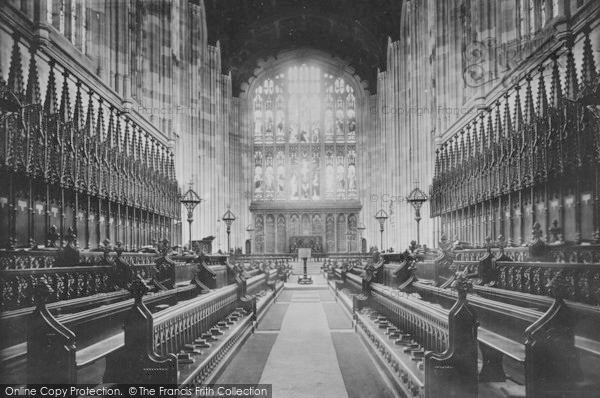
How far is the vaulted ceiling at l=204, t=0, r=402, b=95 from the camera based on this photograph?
2803 centimetres

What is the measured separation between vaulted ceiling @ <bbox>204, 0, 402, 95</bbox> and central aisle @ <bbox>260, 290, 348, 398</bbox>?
22627 millimetres

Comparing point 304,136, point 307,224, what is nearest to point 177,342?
point 307,224

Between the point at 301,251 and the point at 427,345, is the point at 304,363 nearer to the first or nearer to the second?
the point at 427,345

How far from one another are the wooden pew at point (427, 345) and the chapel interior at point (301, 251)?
0.7 inches

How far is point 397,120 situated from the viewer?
25.3 meters

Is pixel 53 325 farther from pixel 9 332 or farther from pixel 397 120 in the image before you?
pixel 397 120

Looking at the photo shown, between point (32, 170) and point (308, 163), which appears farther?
point (308, 163)

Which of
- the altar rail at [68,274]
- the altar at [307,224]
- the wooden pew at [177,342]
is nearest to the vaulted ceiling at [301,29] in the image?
the altar at [307,224]

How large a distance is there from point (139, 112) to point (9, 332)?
12233 mm

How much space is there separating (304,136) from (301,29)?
249 inches

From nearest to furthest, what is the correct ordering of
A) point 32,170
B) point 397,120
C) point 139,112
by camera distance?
point 32,170 < point 139,112 < point 397,120

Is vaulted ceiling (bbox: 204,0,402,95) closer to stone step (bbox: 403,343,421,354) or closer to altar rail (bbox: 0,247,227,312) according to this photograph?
altar rail (bbox: 0,247,227,312)

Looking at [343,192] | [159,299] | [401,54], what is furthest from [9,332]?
[343,192]

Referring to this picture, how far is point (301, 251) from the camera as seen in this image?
2009cm
